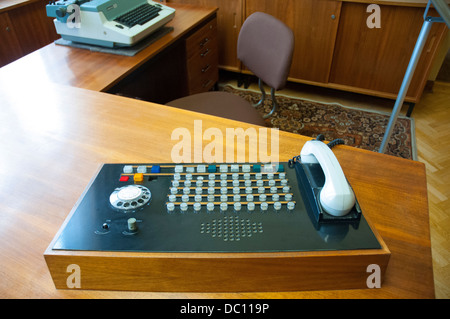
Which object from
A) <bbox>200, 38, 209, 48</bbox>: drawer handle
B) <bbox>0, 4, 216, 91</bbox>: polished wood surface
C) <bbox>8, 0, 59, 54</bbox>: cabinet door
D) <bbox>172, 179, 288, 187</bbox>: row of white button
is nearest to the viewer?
<bbox>172, 179, 288, 187</bbox>: row of white button

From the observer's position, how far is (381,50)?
244 cm

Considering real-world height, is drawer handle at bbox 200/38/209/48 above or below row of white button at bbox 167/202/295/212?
below

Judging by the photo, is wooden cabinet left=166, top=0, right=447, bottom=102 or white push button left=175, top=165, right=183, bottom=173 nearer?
white push button left=175, top=165, right=183, bottom=173

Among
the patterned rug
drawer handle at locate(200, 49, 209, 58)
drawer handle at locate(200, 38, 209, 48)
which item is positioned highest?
drawer handle at locate(200, 38, 209, 48)

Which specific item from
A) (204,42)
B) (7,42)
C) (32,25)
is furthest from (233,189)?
(32,25)

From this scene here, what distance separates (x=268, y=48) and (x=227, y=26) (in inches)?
46.8

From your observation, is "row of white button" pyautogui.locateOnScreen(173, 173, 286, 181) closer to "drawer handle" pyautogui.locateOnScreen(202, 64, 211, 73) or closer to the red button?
the red button

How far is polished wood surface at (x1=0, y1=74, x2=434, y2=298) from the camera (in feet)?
2.04

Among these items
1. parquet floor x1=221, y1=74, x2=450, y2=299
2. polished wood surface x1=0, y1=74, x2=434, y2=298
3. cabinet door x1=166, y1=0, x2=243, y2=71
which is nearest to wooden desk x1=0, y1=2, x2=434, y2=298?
polished wood surface x1=0, y1=74, x2=434, y2=298

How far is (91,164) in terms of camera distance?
2.89 ft

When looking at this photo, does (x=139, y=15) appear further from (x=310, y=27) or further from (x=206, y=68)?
(x=310, y=27)

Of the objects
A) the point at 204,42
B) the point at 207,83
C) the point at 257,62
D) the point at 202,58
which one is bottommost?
the point at 207,83

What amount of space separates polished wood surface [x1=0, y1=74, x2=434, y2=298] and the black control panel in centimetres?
9

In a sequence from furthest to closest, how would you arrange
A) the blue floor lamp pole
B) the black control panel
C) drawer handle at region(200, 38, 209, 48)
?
drawer handle at region(200, 38, 209, 48)
the blue floor lamp pole
the black control panel
